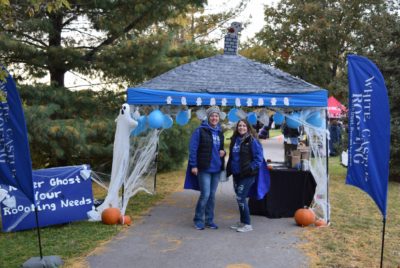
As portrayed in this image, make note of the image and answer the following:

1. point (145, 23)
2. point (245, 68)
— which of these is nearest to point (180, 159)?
point (145, 23)

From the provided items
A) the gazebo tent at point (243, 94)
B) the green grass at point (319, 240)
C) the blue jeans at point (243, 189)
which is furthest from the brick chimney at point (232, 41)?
the green grass at point (319, 240)

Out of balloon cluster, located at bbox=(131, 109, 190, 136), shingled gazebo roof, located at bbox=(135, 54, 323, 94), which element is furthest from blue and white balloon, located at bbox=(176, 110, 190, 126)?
shingled gazebo roof, located at bbox=(135, 54, 323, 94)

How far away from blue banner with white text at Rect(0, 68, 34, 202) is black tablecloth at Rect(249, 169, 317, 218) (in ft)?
13.7

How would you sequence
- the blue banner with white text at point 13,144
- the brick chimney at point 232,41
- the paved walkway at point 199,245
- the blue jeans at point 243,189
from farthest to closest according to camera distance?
the brick chimney at point 232,41, the blue jeans at point 243,189, the paved walkway at point 199,245, the blue banner with white text at point 13,144

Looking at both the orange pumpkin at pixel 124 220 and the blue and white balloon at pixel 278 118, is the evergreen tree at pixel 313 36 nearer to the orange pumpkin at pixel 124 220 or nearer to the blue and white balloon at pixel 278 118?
the blue and white balloon at pixel 278 118

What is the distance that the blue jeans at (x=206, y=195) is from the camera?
703cm

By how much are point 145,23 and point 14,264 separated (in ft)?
25.5

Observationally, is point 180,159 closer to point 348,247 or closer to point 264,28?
point 348,247

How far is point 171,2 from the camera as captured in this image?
36.4 feet

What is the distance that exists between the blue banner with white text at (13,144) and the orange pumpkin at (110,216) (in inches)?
84.9

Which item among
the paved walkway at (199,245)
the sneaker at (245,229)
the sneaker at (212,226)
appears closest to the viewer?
the paved walkway at (199,245)

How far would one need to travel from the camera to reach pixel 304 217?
24.0 ft

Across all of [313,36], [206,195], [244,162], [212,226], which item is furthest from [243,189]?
[313,36]

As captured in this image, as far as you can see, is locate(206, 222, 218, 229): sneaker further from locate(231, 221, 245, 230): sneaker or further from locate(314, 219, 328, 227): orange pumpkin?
locate(314, 219, 328, 227): orange pumpkin
